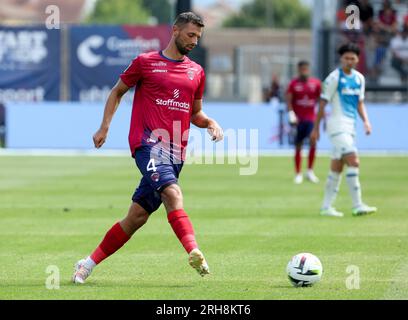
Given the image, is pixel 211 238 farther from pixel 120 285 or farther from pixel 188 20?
pixel 188 20

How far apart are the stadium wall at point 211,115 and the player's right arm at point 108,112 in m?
22.4

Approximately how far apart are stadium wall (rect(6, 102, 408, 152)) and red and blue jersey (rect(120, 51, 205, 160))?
2229cm

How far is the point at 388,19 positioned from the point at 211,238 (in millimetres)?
26705

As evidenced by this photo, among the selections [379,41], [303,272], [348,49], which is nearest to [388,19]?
[379,41]

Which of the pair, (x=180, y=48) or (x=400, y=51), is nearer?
(x=180, y=48)

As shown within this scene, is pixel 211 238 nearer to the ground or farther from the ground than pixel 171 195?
nearer to the ground

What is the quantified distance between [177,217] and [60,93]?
3315cm

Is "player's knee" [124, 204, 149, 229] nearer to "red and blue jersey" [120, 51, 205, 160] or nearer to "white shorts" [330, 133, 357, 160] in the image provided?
"red and blue jersey" [120, 51, 205, 160]

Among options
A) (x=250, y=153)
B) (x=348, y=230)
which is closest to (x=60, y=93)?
(x=250, y=153)

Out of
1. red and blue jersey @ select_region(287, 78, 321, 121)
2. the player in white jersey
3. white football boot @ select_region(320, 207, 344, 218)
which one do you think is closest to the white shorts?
the player in white jersey

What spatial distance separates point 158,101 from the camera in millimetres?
9992

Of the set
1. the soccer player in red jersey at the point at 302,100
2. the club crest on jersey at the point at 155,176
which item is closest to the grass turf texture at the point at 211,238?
the club crest on jersey at the point at 155,176

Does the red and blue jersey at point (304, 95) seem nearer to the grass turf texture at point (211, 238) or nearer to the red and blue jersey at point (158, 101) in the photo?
the grass turf texture at point (211, 238)
